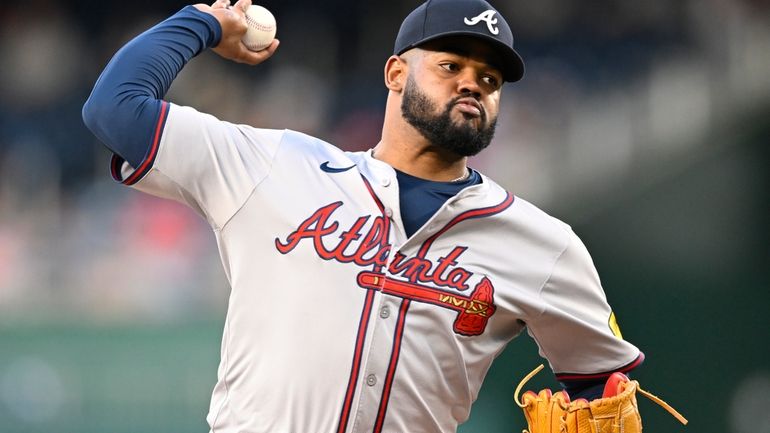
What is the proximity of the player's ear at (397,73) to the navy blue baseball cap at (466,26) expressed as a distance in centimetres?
4

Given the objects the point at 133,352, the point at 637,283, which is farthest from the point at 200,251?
the point at 637,283

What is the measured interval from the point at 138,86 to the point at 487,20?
2.56 ft

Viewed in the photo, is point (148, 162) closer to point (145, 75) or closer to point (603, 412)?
point (145, 75)

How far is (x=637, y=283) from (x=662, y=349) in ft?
1.03

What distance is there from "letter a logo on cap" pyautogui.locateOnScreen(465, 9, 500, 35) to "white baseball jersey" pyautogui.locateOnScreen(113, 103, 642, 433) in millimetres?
361

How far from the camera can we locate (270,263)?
2.04m

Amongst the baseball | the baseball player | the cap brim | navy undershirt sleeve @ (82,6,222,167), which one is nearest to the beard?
the baseball player

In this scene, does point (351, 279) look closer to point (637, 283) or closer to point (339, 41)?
point (637, 283)

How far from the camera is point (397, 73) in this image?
7.79 ft

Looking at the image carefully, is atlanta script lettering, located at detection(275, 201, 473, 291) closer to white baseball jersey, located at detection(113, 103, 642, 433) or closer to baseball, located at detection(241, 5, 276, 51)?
white baseball jersey, located at detection(113, 103, 642, 433)

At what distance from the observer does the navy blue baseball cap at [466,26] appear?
2.21m

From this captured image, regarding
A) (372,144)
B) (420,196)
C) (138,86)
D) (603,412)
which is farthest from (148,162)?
(372,144)

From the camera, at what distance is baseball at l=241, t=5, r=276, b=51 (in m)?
2.27

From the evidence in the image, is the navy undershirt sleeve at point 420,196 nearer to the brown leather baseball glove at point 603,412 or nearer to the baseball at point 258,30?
the baseball at point 258,30
